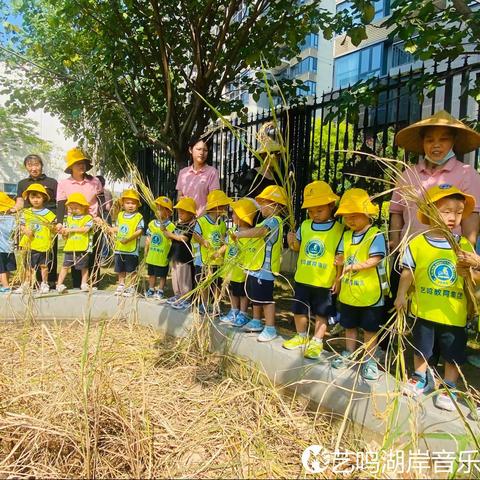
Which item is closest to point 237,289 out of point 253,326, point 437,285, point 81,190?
point 253,326

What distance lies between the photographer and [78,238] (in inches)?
173

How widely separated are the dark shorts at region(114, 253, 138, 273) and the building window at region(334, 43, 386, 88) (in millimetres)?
14969

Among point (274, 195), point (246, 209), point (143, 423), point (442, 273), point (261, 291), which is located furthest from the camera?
point (246, 209)

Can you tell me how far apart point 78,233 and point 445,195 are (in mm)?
3561

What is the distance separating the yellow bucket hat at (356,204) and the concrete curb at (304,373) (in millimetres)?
924

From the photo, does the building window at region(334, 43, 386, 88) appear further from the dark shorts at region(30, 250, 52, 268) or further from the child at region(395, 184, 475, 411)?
the child at region(395, 184, 475, 411)

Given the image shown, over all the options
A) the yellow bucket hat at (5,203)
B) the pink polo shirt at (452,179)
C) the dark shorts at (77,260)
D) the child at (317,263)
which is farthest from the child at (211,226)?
the yellow bucket hat at (5,203)

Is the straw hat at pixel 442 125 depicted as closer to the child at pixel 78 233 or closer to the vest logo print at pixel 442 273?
the vest logo print at pixel 442 273

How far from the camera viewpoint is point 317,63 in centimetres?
2891

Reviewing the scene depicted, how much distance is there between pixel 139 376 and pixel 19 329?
4.74ft

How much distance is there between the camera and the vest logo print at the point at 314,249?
2799mm

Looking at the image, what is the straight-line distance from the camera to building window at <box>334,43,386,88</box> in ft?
58.2

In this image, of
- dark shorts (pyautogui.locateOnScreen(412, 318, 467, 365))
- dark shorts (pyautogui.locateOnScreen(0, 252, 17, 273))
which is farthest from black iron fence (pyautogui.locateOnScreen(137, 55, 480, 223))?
dark shorts (pyautogui.locateOnScreen(0, 252, 17, 273))

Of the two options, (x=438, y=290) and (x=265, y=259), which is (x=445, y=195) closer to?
(x=438, y=290)
